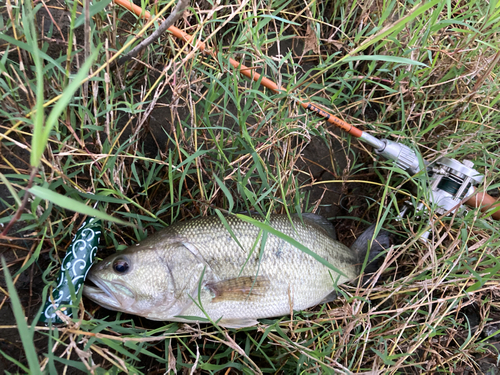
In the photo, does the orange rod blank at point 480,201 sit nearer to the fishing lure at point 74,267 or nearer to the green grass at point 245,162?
the green grass at point 245,162

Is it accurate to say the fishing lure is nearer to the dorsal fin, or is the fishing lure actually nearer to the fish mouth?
the fish mouth

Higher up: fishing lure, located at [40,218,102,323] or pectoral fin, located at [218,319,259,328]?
fishing lure, located at [40,218,102,323]

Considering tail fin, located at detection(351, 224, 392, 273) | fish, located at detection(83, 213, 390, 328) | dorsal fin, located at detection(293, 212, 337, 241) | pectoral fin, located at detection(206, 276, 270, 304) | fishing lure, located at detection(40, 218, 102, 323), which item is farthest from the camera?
tail fin, located at detection(351, 224, 392, 273)

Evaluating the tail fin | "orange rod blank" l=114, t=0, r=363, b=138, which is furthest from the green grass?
the tail fin

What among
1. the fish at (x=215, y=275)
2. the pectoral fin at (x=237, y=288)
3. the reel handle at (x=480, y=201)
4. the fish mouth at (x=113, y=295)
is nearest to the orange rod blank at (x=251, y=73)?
the fish at (x=215, y=275)

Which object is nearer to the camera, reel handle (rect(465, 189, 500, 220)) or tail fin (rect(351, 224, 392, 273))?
reel handle (rect(465, 189, 500, 220))

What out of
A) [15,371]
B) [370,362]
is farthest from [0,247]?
[370,362]

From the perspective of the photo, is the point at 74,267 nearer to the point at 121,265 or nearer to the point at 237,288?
the point at 121,265
